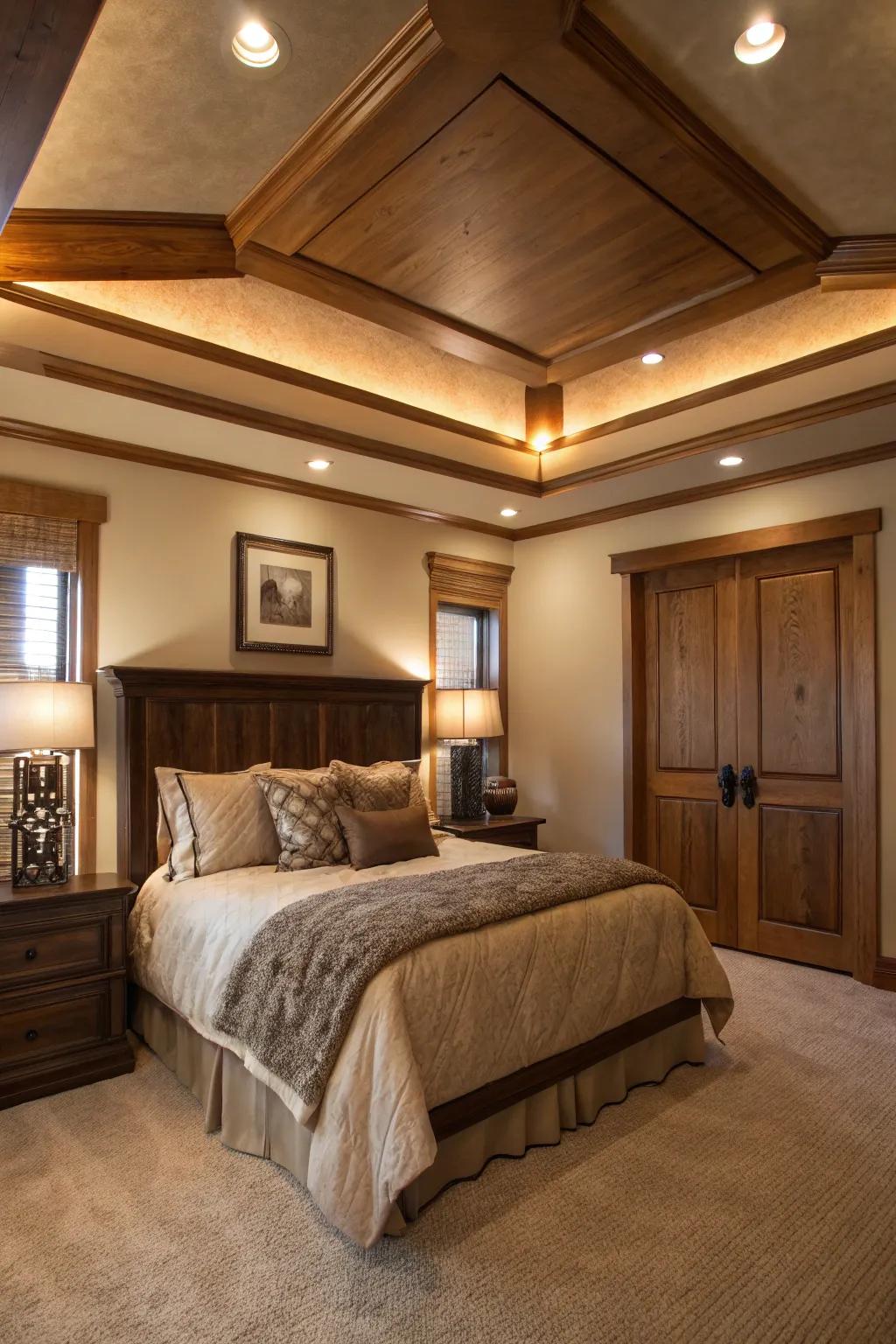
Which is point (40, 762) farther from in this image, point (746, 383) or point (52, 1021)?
point (746, 383)

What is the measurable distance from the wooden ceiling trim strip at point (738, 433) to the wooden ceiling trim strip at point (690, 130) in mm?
833

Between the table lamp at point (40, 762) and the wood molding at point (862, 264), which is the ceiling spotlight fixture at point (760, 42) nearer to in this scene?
the wood molding at point (862, 264)

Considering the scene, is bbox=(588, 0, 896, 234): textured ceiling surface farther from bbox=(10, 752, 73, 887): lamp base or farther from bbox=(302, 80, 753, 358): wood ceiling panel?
bbox=(10, 752, 73, 887): lamp base

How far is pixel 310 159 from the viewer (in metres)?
2.09

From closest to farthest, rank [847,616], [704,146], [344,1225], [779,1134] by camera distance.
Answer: [344,1225]
[704,146]
[779,1134]
[847,616]

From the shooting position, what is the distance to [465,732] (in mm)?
4695

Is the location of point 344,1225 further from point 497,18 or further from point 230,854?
point 497,18

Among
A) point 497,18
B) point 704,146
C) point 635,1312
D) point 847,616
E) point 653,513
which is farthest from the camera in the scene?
point 653,513

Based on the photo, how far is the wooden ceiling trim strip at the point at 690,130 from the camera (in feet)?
5.66

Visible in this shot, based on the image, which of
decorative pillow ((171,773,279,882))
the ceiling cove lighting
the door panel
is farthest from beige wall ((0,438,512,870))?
the ceiling cove lighting

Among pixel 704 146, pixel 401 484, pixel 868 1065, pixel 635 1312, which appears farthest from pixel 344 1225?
pixel 401 484

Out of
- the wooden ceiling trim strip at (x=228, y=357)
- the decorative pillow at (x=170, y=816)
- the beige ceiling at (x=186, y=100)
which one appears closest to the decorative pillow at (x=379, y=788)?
the decorative pillow at (x=170, y=816)

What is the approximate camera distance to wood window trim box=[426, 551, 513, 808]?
493 centimetres

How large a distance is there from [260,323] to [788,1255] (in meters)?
3.44
